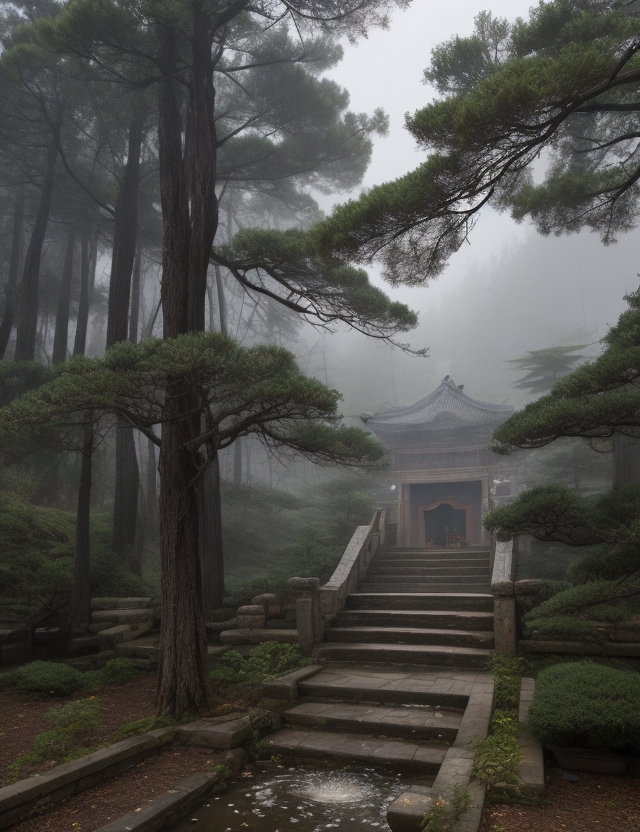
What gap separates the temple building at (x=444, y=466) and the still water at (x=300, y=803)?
15.4m

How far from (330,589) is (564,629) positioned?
3916mm

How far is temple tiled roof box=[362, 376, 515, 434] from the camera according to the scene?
20234 millimetres

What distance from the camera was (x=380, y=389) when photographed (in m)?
49.5

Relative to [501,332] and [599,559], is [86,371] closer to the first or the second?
[599,559]

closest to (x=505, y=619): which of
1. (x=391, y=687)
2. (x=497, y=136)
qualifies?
(x=391, y=687)

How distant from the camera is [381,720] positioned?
5.44m

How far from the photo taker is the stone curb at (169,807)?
11.6 feet

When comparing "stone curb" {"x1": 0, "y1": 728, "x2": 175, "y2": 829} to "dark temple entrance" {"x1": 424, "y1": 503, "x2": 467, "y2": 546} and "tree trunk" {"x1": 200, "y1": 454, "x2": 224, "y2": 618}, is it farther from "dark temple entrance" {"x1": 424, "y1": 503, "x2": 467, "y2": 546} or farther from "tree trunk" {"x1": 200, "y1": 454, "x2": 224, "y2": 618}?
"dark temple entrance" {"x1": 424, "y1": 503, "x2": 467, "y2": 546}

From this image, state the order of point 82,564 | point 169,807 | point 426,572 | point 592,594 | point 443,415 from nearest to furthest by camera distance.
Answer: point 169,807 → point 592,594 → point 82,564 → point 426,572 → point 443,415

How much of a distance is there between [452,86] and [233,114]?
9.90 meters

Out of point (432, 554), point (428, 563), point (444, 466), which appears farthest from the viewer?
point (444, 466)

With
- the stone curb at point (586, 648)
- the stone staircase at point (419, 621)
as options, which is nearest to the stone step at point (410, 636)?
the stone staircase at point (419, 621)

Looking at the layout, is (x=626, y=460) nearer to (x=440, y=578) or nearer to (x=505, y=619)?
(x=440, y=578)

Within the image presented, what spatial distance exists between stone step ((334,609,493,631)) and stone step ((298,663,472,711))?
129 centimetres
